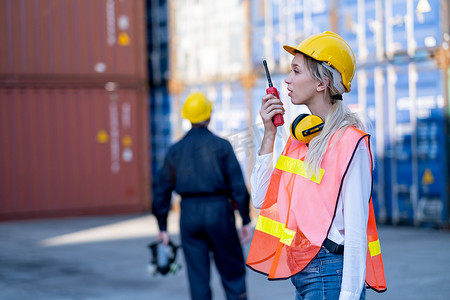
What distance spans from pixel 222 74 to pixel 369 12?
353 cm

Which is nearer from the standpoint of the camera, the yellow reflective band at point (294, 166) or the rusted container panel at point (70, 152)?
the yellow reflective band at point (294, 166)

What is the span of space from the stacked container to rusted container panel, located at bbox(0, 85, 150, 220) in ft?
0.06

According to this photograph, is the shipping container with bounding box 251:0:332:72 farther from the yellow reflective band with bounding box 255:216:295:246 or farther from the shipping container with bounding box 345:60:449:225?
the yellow reflective band with bounding box 255:216:295:246

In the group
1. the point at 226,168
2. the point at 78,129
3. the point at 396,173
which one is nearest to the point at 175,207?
the point at 78,129

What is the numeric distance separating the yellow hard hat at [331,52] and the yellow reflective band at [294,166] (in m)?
0.33

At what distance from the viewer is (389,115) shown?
11.4 m

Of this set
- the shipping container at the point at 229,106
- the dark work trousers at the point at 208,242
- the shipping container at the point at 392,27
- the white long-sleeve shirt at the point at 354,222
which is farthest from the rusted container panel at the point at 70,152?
the white long-sleeve shirt at the point at 354,222

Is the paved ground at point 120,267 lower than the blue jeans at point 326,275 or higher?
lower

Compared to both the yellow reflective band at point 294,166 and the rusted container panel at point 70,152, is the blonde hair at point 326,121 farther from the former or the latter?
the rusted container panel at point 70,152

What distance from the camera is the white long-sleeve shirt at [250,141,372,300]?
2.31 meters

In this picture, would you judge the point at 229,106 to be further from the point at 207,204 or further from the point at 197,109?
the point at 207,204

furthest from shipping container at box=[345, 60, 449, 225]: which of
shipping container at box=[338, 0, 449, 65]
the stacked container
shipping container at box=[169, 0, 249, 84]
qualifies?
the stacked container

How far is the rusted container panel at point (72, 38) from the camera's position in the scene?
13.9m

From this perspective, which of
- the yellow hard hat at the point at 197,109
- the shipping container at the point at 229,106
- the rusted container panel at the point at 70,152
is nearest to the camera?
the yellow hard hat at the point at 197,109
